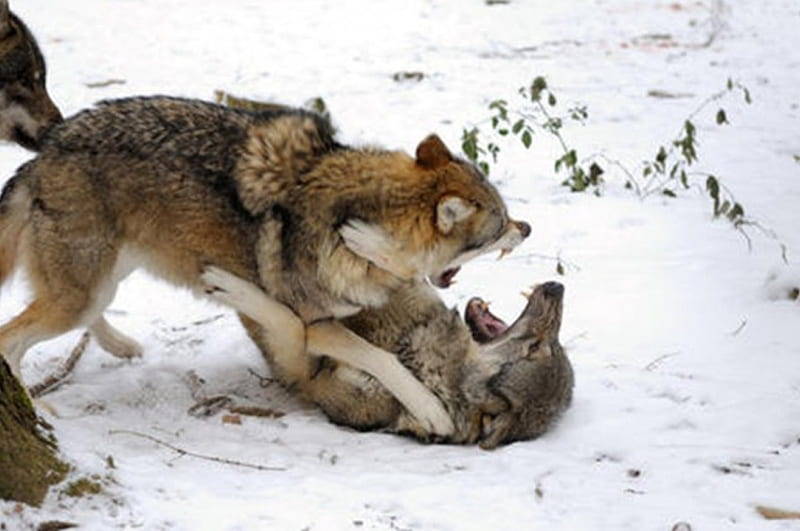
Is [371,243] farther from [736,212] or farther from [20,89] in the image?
[736,212]

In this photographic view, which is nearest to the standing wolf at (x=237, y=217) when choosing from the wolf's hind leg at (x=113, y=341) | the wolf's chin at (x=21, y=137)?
the wolf's hind leg at (x=113, y=341)

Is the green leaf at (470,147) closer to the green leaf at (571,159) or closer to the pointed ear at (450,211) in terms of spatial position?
the green leaf at (571,159)

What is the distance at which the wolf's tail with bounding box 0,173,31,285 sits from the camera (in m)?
4.39

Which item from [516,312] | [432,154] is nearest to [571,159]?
[516,312]

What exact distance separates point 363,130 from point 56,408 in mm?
4854

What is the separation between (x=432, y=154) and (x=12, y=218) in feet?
5.98

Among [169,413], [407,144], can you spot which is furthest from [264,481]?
[407,144]

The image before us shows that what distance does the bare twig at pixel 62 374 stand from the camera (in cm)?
462

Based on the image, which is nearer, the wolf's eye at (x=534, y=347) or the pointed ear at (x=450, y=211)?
the pointed ear at (x=450, y=211)

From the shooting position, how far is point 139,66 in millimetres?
10188

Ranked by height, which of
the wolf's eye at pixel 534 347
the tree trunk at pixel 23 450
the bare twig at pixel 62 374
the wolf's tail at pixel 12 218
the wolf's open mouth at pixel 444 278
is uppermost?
the wolf's tail at pixel 12 218

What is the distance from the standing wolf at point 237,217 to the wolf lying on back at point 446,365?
0.31 feet

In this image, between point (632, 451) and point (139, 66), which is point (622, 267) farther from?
point (139, 66)

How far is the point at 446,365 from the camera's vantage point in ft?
15.6
